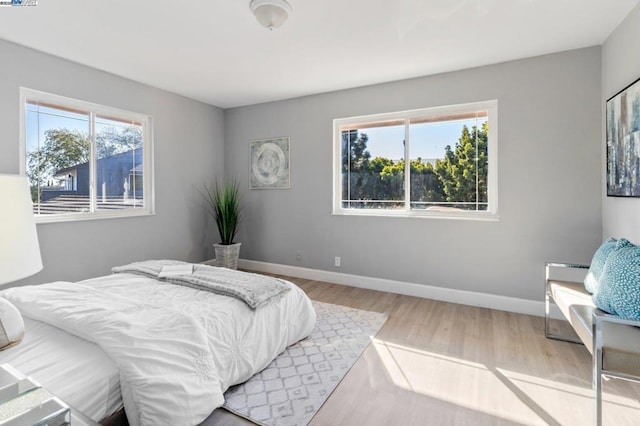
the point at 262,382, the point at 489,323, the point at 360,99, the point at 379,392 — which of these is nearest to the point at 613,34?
the point at 360,99

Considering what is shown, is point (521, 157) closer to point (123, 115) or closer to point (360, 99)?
point (360, 99)

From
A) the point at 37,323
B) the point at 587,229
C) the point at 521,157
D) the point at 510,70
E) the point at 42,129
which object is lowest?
the point at 37,323

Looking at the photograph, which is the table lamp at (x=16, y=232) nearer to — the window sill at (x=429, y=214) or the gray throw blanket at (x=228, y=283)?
the gray throw blanket at (x=228, y=283)

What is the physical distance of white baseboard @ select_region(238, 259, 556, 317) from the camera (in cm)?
306

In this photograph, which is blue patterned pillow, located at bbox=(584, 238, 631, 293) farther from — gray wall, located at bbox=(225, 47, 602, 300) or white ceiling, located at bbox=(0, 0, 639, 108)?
white ceiling, located at bbox=(0, 0, 639, 108)

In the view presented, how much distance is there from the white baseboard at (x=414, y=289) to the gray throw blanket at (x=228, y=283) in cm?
174

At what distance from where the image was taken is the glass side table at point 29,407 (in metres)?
0.78

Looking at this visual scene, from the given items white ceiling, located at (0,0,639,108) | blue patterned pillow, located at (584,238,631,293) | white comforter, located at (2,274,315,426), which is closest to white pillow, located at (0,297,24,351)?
white comforter, located at (2,274,315,426)

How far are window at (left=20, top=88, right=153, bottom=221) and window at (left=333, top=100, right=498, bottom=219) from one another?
2483 mm

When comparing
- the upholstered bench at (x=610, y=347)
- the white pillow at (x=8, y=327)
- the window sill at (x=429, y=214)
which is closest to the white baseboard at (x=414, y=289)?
the window sill at (x=429, y=214)

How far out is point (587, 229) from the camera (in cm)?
280

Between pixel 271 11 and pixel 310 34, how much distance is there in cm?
50

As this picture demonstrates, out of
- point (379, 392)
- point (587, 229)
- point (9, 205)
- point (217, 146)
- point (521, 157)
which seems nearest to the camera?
point (9, 205)

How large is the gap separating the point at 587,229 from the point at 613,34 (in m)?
1.63
